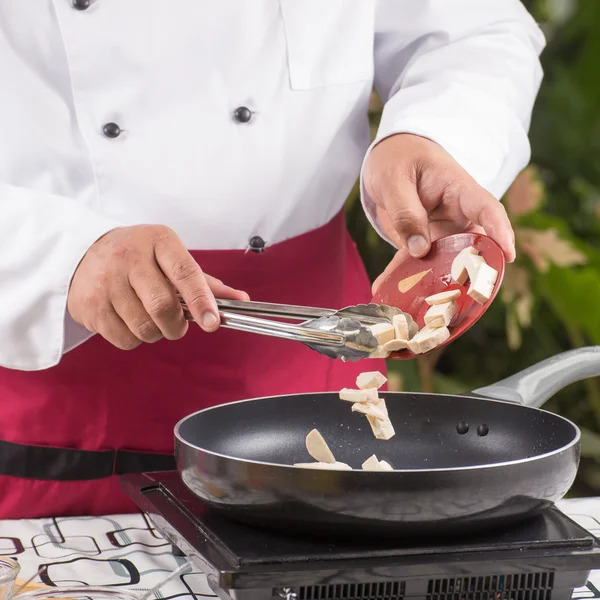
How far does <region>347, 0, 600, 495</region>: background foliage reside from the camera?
2553 millimetres

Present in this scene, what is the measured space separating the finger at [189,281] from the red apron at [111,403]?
0.33 meters

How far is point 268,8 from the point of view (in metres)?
1.39

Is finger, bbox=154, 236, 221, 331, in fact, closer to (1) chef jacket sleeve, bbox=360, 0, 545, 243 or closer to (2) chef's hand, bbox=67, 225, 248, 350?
(2) chef's hand, bbox=67, 225, 248, 350

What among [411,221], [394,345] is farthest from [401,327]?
[411,221]

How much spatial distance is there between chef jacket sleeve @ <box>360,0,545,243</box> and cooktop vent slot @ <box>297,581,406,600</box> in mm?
609

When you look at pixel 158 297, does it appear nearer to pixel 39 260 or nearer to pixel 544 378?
pixel 39 260

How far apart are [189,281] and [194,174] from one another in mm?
382

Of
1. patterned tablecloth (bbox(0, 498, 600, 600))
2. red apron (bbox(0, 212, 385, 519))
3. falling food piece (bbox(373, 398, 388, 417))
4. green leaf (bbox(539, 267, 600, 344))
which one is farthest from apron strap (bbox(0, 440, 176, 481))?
green leaf (bbox(539, 267, 600, 344))

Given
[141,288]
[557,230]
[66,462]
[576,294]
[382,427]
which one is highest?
[141,288]

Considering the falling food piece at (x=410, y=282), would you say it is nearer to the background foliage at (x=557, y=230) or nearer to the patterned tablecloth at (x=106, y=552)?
the patterned tablecloth at (x=106, y=552)

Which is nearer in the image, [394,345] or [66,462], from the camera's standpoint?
[394,345]

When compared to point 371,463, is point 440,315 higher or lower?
higher

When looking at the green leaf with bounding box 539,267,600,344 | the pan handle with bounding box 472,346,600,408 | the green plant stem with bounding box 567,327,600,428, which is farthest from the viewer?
the green plant stem with bounding box 567,327,600,428

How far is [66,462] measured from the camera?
137 centimetres
